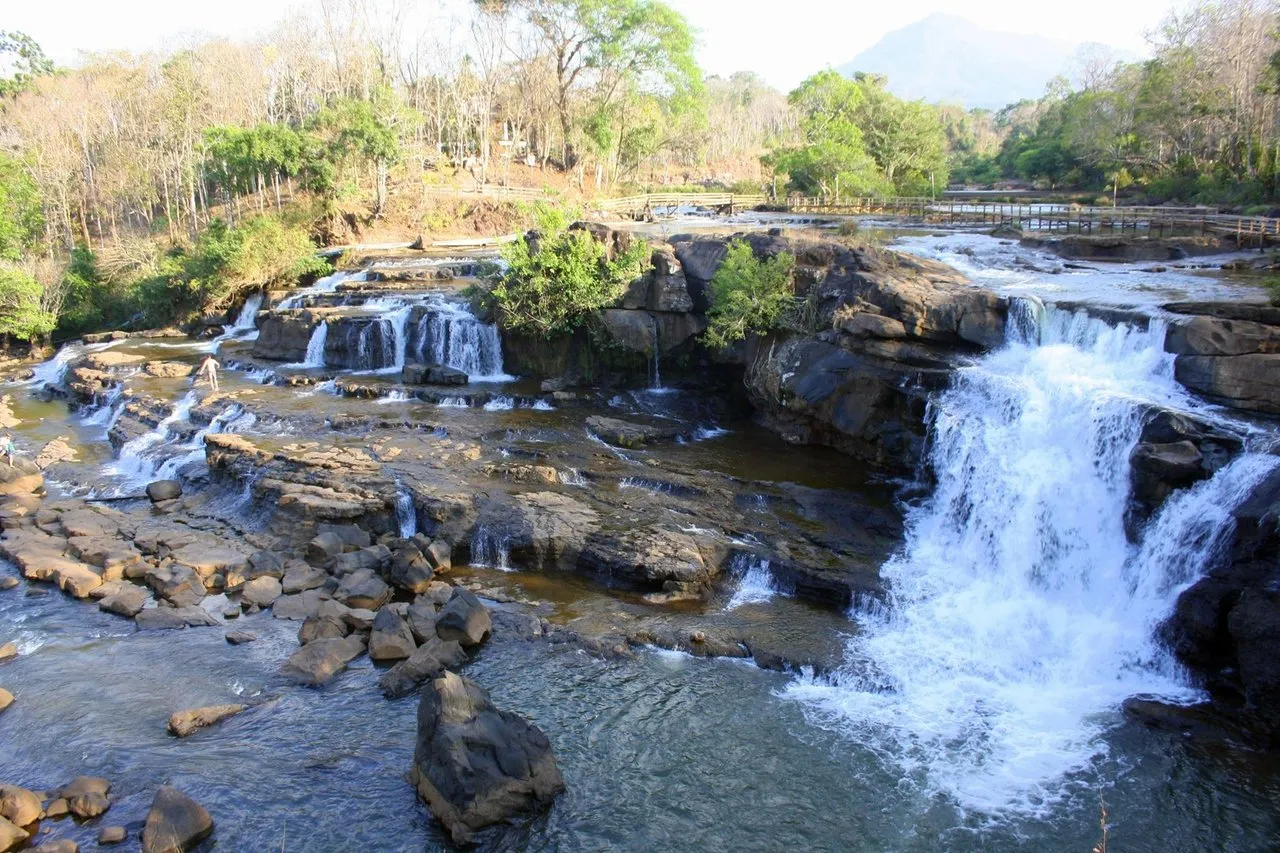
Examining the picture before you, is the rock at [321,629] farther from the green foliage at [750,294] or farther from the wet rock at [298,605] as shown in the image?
the green foliage at [750,294]

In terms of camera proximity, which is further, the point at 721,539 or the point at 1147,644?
the point at 721,539

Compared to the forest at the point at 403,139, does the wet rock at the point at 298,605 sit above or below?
below

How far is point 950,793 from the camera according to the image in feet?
34.3

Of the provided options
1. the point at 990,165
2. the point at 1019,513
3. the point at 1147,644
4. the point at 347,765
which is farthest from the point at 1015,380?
the point at 990,165

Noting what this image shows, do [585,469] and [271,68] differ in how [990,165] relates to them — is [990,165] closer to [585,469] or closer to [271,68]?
A: [271,68]

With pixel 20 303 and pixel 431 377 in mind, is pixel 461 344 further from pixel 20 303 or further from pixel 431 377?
pixel 20 303

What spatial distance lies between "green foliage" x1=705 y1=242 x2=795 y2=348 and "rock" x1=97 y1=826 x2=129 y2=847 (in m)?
16.4

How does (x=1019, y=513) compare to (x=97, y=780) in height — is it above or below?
above

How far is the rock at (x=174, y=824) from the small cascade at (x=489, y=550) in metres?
7.02

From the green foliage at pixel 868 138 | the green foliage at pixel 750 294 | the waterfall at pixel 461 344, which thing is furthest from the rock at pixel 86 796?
the green foliage at pixel 868 138

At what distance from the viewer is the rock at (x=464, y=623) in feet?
44.4

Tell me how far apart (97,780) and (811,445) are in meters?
15.2

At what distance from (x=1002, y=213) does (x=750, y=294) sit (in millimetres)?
20760

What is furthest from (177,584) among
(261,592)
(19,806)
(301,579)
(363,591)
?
(19,806)
